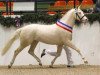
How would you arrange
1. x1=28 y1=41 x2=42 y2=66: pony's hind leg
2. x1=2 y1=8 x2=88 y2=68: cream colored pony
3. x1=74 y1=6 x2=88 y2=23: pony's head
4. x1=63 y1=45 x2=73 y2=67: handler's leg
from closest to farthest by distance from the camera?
1. x1=2 y1=8 x2=88 y2=68: cream colored pony
2. x1=74 y1=6 x2=88 y2=23: pony's head
3. x1=28 y1=41 x2=42 y2=66: pony's hind leg
4. x1=63 y1=45 x2=73 y2=67: handler's leg

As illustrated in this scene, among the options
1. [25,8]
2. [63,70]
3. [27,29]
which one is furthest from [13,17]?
[63,70]

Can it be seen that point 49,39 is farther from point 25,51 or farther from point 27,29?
point 25,51

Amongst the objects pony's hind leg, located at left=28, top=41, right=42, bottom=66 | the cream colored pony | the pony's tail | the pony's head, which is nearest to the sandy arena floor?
the cream colored pony

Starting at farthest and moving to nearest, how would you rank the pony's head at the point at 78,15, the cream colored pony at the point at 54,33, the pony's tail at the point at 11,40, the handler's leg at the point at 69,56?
the handler's leg at the point at 69,56, the pony's tail at the point at 11,40, the pony's head at the point at 78,15, the cream colored pony at the point at 54,33

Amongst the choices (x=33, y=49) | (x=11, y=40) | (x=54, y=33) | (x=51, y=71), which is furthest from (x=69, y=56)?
(x=51, y=71)

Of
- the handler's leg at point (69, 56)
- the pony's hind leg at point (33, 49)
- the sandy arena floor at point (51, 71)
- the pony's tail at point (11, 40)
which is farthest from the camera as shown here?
the handler's leg at point (69, 56)

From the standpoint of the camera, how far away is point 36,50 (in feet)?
70.8

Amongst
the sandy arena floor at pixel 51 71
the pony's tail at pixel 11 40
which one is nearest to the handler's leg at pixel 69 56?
the sandy arena floor at pixel 51 71

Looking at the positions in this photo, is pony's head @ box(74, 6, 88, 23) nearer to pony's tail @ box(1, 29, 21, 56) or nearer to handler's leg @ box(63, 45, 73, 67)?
handler's leg @ box(63, 45, 73, 67)

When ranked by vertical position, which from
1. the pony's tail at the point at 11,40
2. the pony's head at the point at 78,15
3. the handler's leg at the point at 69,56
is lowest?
the handler's leg at the point at 69,56

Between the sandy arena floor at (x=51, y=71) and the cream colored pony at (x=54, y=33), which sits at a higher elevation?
the cream colored pony at (x=54, y=33)

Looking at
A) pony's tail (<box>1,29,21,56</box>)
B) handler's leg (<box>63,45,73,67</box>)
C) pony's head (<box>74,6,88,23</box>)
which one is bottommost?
handler's leg (<box>63,45,73,67</box>)

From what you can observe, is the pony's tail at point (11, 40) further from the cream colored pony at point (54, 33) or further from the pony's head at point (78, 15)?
the pony's head at point (78, 15)

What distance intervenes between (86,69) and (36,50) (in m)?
3.15
